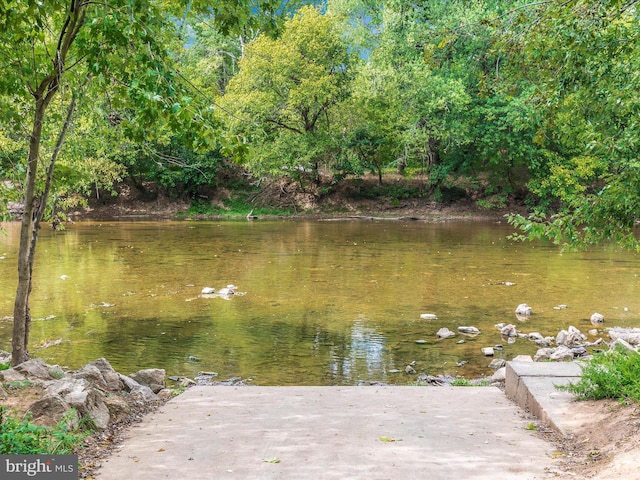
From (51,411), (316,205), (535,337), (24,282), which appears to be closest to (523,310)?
(535,337)

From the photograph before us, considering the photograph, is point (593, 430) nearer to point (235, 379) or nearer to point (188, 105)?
point (188, 105)

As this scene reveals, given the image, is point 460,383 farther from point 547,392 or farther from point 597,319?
point 597,319

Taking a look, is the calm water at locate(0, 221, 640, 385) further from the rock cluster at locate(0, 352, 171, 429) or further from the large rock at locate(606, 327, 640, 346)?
the rock cluster at locate(0, 352, 171, 429)

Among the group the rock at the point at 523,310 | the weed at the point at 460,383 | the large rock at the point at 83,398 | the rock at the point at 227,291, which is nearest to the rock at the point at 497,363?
the weed at the point at 460,383

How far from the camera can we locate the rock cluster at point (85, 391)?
4828 millimetres

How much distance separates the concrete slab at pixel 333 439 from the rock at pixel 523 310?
5523 millimetres

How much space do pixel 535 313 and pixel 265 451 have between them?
864 cm

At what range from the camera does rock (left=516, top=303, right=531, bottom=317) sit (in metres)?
11.6

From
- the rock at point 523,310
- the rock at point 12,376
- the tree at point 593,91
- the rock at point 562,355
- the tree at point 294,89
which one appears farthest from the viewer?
the tree at point 294,89

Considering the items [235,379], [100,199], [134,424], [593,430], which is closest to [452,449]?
[593,430]

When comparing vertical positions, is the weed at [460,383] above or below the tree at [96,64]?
below

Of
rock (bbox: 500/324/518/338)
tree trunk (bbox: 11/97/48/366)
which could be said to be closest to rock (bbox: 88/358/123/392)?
tree trunk (bbox: 11/97/48/366)

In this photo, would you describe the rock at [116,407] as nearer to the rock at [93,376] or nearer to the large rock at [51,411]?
the rock at [93,376]

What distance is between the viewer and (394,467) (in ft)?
13.0
